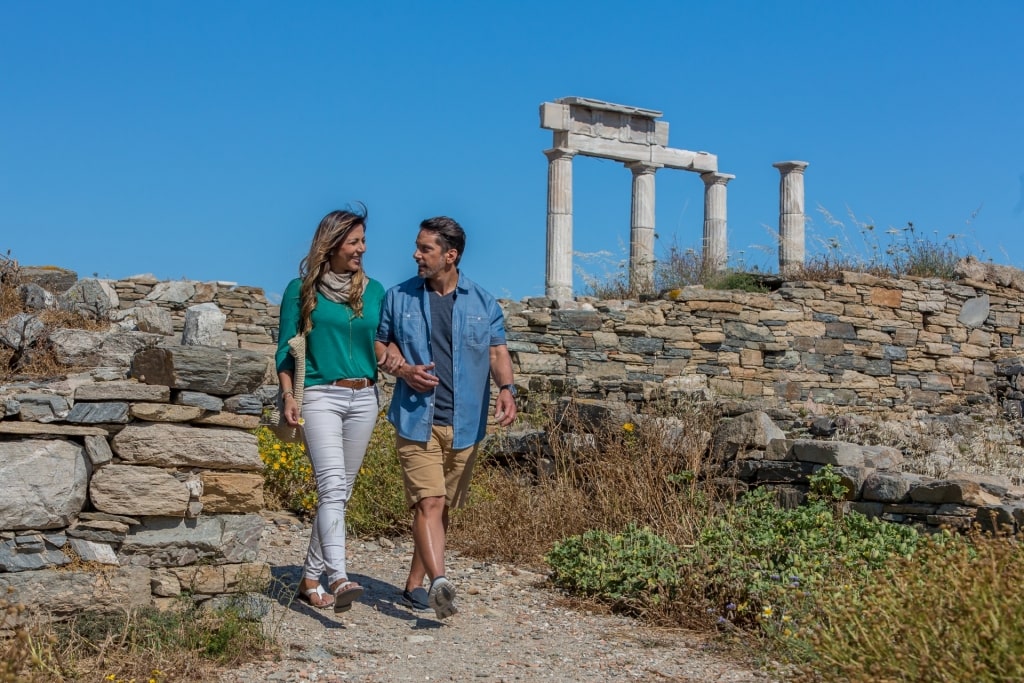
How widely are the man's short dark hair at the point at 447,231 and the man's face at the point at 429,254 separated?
0.9 inches

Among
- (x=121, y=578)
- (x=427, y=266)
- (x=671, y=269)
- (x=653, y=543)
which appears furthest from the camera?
(x=671, y=269)

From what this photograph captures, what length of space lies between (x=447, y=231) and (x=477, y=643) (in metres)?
1.96

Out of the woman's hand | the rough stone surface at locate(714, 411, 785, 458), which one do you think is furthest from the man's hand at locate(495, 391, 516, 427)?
the rough stone surface at locate(714, 411, 785, 458)

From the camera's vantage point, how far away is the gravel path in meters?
4.57

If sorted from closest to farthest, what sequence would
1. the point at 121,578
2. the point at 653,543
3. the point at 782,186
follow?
1. the point at 121,578
2. the point at 653,543
3. the point at 782,186

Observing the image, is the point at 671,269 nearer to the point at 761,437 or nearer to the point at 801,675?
the point at 761,437

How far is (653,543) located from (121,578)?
275 cm

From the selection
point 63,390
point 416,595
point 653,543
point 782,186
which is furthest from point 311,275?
point 782,186

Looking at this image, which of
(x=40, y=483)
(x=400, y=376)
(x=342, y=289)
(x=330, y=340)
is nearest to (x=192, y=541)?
(x=40, y=483)

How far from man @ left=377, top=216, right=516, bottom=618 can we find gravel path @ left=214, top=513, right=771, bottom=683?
0.24 metres

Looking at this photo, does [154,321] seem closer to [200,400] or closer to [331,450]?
[200,400]

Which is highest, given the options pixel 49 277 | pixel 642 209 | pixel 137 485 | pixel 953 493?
pixel 642 209

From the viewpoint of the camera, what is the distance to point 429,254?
17.5ft

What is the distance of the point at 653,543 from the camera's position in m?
5.95
